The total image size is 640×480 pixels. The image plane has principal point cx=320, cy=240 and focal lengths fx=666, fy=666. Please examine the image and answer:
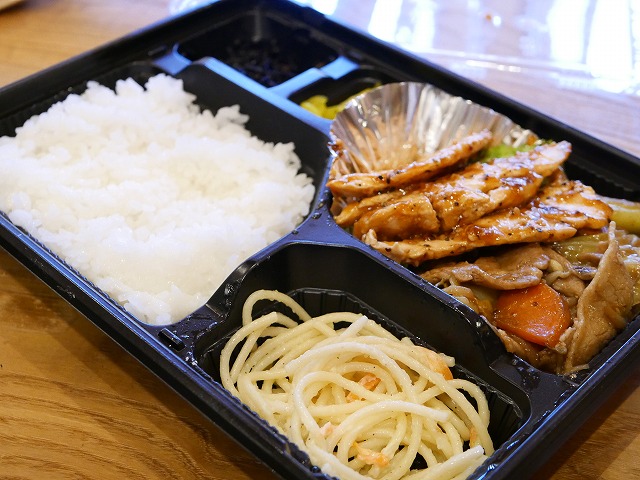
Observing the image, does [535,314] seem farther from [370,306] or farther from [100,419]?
[100,419]

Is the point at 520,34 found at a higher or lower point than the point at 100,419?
higher

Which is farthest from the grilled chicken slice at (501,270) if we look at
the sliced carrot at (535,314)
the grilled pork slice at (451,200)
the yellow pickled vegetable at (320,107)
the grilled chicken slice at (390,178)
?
the yellow pickled vegetable at (320,107)

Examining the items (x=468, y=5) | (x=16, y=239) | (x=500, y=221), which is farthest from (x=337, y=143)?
(x=468, y=5)

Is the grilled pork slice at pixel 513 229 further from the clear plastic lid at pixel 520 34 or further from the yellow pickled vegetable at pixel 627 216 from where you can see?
the clear plastic lid at pixel 520 34

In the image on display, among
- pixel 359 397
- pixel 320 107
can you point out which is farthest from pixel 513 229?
pixel 320 107

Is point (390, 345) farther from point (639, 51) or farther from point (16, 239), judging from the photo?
point (639, 51)
